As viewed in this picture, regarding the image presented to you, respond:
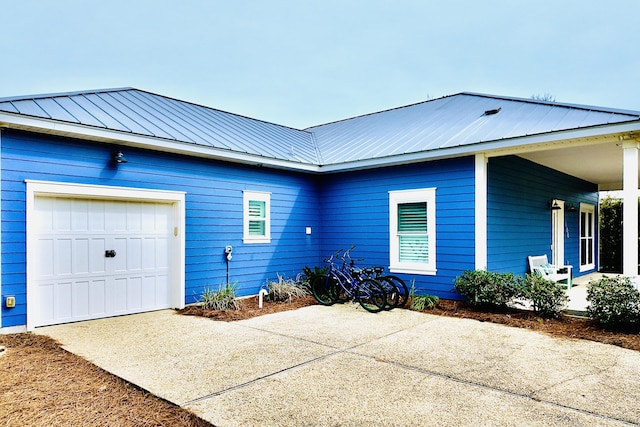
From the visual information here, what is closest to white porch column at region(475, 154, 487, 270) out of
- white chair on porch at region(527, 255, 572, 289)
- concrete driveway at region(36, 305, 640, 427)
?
concrete driveway at region(36, 305, 640, 427)

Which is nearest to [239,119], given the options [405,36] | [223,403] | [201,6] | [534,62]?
[201,6]

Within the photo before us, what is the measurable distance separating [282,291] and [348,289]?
57.3 inches

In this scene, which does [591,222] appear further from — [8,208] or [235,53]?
[8,208]

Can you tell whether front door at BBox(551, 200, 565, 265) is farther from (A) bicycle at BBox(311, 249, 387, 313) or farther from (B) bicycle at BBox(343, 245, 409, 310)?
(A) bicycle at BBox(311, 249, 387, 313)

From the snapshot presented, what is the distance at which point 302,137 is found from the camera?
472 inches

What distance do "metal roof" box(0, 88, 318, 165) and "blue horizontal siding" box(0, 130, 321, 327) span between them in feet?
1.27

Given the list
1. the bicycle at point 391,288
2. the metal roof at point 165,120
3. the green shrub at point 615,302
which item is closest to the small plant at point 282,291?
the bicycle at point 391,288

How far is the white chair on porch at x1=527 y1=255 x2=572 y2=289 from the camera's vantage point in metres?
9.43

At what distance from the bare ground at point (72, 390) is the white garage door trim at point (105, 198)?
82cm

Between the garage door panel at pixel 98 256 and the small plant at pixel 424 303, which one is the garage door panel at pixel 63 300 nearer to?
the garage door panel at pixel 98 256

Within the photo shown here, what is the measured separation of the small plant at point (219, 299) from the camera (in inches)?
295

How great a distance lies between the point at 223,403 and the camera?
3393 mm

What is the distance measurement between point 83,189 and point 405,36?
15.4 m

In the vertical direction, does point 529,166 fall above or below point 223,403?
above
